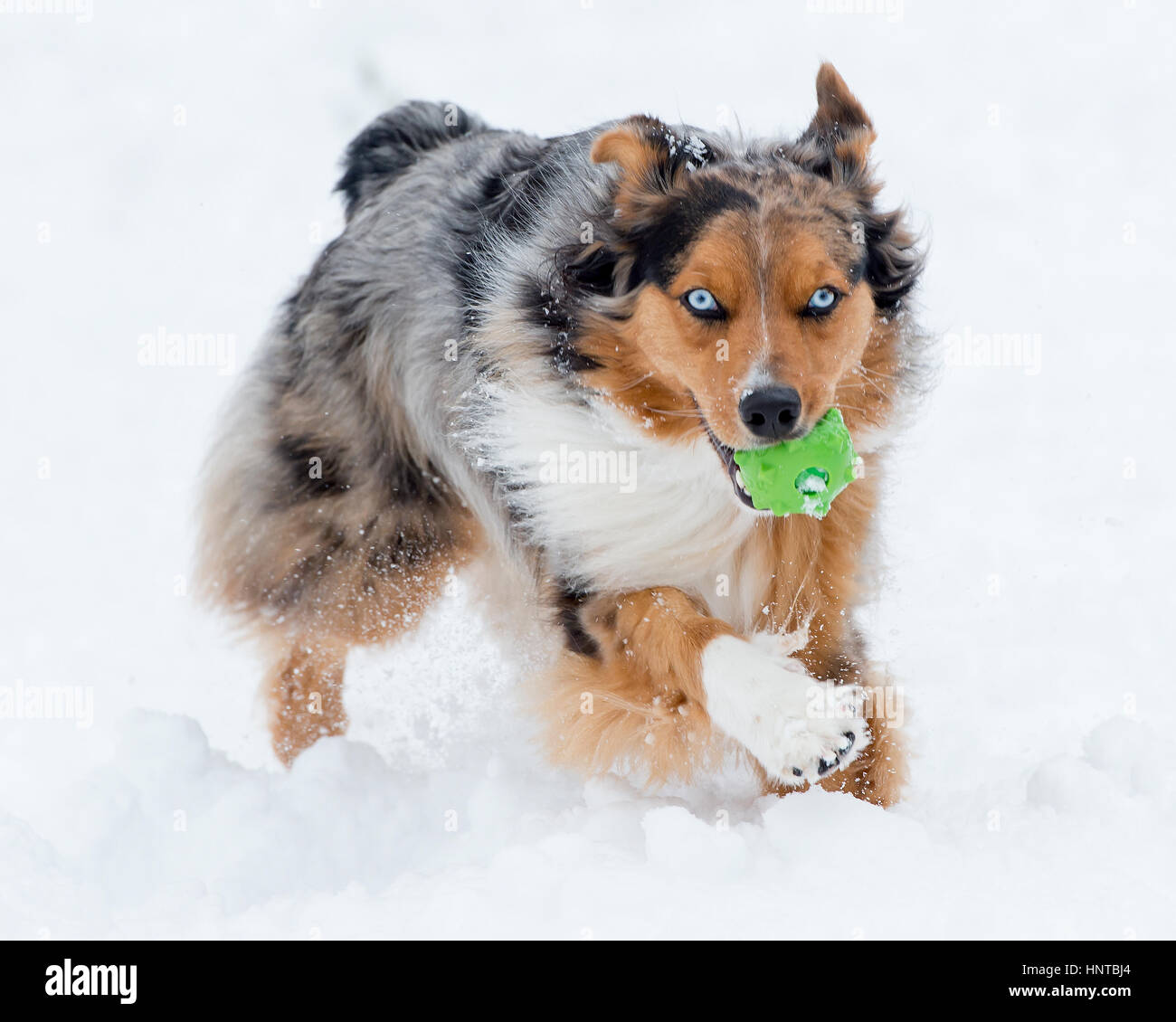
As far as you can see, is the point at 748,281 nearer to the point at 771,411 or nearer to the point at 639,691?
the point at 771,411

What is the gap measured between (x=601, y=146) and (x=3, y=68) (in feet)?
25.9

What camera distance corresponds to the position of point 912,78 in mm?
9812

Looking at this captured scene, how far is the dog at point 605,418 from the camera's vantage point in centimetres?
379

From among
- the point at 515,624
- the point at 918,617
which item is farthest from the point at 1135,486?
the point at 515,624

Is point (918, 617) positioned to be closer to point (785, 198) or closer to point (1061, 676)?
point (1061, 676)

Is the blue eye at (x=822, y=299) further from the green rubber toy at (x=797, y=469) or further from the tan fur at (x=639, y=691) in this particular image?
the tan fur at (x=639, y=691)

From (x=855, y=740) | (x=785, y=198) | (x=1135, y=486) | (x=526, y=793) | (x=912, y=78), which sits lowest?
(x=526, y=793)

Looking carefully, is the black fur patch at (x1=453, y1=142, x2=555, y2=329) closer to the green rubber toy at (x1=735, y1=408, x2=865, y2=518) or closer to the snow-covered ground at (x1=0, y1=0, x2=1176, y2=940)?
the snow-covered ground at (x1=0, y1=0, x2=1176, y2=940)

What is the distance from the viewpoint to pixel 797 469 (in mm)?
3791

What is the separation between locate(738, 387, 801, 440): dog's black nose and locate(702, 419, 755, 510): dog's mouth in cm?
21

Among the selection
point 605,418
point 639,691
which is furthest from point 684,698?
point 605,418

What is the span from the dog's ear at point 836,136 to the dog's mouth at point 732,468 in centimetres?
100

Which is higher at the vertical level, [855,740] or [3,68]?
[3,68]

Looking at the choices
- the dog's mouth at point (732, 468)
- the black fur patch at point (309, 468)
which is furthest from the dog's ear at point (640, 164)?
the black fur patch at point (309, 468)
